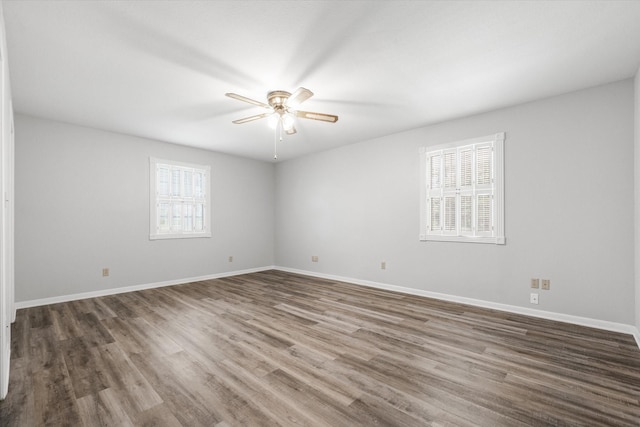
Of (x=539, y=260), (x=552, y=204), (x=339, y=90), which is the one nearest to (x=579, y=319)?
(x=539, y=260)

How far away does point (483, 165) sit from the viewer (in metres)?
3.96

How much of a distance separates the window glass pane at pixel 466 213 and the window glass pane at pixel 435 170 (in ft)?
1.46

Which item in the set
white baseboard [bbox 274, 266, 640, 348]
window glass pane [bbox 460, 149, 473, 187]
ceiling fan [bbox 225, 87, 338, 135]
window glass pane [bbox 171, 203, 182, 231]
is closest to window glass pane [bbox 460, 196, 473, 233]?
window glass pane [bbox 460, 149, 473, 187]

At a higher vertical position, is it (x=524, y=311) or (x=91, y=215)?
(x=91, y=215)

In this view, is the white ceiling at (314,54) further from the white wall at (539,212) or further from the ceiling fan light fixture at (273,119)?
the white wall at (539,212)

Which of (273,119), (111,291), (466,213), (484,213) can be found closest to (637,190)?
(484,213)

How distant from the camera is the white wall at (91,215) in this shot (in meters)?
3.97

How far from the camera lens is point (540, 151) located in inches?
138

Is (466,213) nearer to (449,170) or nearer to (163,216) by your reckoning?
(449,170)

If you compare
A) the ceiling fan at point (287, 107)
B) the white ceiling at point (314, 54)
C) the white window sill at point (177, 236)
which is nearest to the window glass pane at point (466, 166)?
the white ceiling at point (314, 54)

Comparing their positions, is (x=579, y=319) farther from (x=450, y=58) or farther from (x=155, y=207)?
(x=155, y=207)

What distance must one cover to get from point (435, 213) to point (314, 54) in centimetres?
295

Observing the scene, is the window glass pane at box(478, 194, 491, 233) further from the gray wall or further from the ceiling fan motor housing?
the ceiling fan motor housing

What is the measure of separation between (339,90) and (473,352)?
2.92 metres
